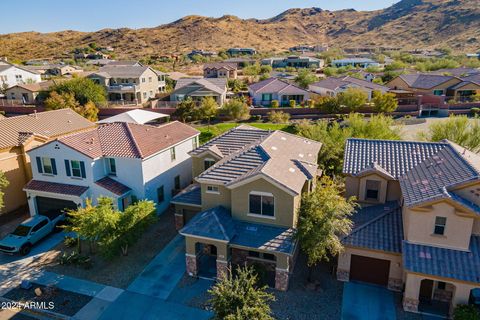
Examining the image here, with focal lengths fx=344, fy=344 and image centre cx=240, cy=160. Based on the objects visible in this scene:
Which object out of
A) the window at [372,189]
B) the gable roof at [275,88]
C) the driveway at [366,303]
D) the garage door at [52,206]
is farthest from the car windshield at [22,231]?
the gable roof at [275,88]

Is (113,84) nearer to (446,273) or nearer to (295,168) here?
(295,168)

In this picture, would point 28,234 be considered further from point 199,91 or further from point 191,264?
point 199,91

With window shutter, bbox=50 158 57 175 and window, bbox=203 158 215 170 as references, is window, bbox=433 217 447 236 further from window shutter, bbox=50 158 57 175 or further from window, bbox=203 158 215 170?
window shutter, bbox=50 158 57 175

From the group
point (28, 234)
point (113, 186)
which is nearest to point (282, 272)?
point (113, 186)

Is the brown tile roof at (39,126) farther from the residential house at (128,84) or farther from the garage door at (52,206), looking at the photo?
the residential house at (128,84)

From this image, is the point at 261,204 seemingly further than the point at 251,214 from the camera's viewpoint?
No

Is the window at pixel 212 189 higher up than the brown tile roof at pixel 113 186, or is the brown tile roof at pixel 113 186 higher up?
the window at pixel 212 189

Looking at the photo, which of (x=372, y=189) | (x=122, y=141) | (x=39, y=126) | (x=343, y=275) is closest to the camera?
(x=343, y=275)

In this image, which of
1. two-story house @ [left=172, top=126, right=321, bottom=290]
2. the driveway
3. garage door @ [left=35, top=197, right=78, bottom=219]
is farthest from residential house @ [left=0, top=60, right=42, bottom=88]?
the driveway
